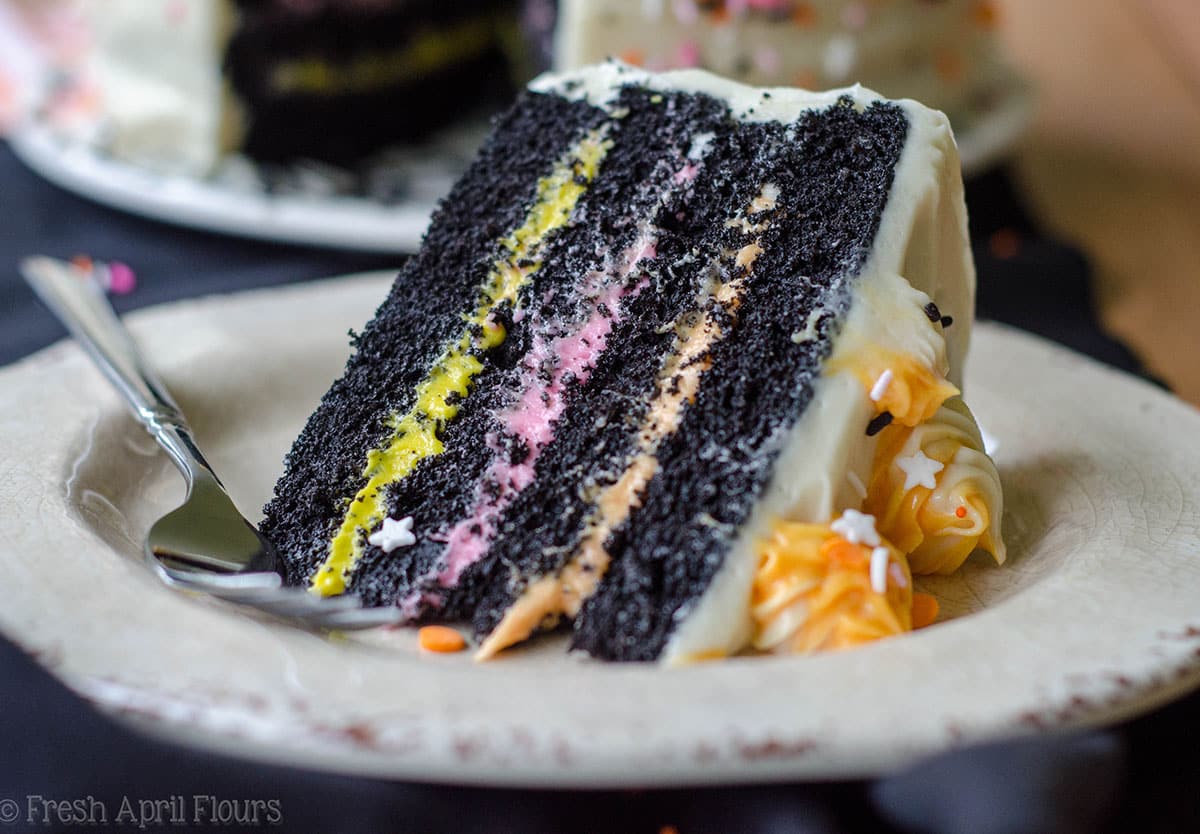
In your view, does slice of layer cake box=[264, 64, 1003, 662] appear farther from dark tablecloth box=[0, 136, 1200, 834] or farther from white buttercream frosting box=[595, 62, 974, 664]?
dark tablecloth box=[0, 136, 1200, 834]

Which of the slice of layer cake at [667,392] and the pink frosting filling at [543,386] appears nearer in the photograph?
the slice of layer cake at [667,392]

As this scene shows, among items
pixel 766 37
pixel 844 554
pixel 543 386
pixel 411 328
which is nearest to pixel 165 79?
pixel 766 37

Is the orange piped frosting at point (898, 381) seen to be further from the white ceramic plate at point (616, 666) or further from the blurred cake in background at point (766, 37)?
the blurred cake in background at point (766, 37)

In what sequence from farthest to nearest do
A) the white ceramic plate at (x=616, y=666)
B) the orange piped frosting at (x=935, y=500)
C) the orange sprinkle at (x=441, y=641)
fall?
the orange piped frosting at (x=935, y=500)
the orange sprinkle at (x=441, y=641)
the white ceramic plate at (x=616, y=666)

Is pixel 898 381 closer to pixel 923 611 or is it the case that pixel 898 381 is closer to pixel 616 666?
pixel 923 611

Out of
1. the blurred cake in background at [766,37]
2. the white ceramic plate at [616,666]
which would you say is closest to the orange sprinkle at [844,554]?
the white ceramic plate at [616,666]

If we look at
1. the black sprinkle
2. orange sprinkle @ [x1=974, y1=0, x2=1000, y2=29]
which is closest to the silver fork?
the black sprinkle

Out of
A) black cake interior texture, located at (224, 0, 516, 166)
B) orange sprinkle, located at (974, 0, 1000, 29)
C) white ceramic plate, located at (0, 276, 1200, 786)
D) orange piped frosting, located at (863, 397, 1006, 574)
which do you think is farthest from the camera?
black cake interior texture, located at (224, 0, 516, 166)
